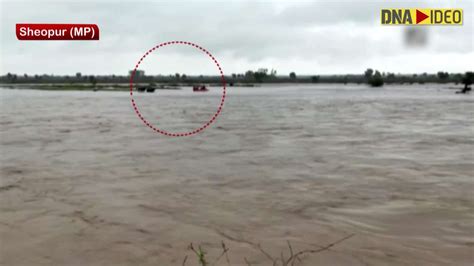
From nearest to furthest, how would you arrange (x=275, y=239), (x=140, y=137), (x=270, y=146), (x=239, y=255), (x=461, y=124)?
(x=239, y=255), (x=275, y=239), (x=270, y=146), (x=140, y=137), (x=461, y=124)

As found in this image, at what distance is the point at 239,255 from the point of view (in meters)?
5.14

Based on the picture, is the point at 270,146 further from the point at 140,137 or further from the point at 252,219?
the point at 252,219

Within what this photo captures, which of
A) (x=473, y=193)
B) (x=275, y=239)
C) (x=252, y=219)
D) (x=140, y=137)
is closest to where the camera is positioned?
(x=275, y=239)

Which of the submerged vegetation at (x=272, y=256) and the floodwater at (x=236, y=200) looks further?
the floodwater at (x=236, y=200)

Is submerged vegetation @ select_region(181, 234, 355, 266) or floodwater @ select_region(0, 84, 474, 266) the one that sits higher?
floodwater @ select_region(0, 84, 474, 266)

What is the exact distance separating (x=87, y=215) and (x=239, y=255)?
2.93 meters

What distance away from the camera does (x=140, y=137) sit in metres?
15.8

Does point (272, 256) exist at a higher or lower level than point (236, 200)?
lower

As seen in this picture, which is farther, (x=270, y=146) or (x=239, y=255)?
(x=270, y=146)

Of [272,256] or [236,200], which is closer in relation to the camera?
[272,256]

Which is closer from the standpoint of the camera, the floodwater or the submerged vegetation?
the submerged vegetation

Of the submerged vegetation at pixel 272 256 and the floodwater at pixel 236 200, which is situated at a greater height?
the floodwater at pixel 236 200

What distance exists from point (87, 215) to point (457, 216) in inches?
239

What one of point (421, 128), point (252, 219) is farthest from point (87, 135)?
point (421, 128)
